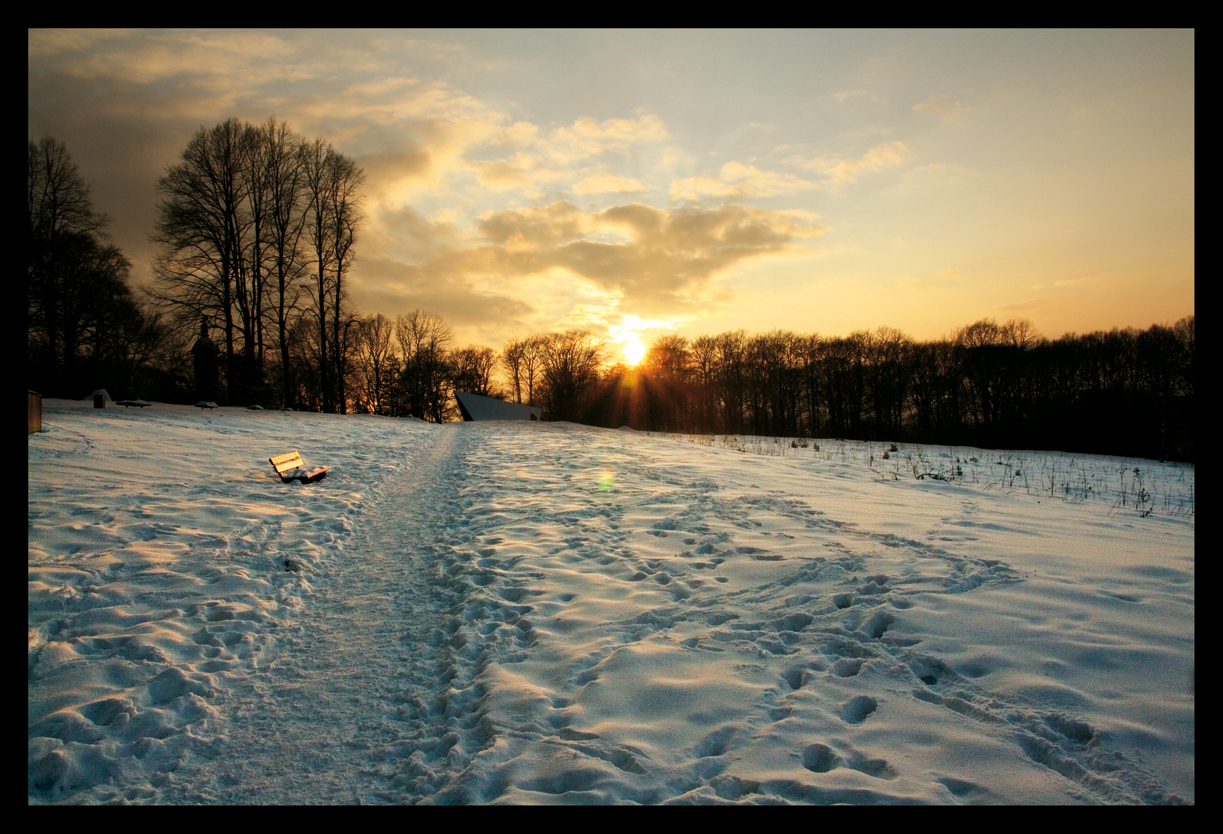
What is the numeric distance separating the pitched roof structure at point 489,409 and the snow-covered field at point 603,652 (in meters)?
33.6

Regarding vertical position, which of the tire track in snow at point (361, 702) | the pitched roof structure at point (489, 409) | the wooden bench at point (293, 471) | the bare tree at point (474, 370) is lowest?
the tire track in snow at point (361, 702)

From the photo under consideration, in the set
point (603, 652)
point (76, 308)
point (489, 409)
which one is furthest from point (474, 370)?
point (603, 652)

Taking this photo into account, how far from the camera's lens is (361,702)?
3301 mm

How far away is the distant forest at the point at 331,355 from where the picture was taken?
26.4 meters

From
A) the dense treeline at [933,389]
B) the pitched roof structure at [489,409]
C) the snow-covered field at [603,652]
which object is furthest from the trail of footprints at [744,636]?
the pitched roof structure at [489,409]

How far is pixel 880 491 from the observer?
9.66 m

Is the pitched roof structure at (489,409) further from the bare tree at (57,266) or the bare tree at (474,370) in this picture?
the bare tree at (57,266)

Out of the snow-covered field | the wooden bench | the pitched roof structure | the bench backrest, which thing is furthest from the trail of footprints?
the pitched roof structure

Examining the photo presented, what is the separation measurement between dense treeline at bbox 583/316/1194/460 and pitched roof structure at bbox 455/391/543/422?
905 centimetres

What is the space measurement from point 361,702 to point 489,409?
40.0 meters

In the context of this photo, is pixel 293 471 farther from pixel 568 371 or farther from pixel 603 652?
pixel 568 371

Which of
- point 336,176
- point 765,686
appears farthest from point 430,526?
point 336,176
